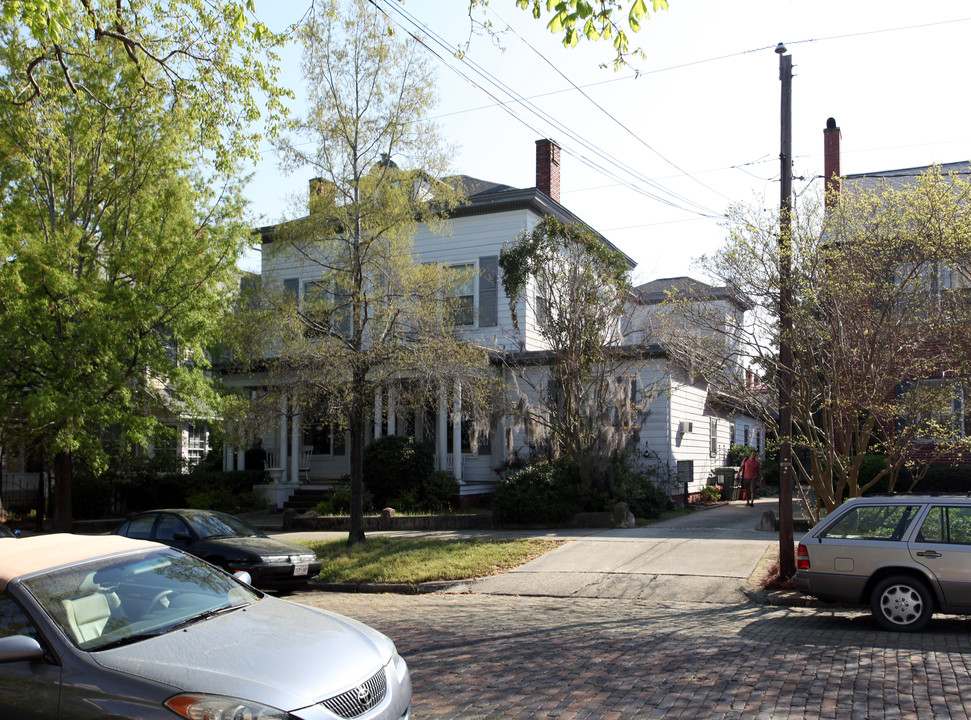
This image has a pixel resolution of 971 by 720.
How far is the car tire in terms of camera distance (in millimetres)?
9047

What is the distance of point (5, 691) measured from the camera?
14.2 ft

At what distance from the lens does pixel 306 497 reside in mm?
24203

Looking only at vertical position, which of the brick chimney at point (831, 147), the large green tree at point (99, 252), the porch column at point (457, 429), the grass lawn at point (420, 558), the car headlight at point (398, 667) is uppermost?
the brick chimney at point (831, 147)

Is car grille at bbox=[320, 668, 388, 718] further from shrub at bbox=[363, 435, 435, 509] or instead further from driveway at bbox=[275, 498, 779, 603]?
shrub at bbox=[363, 435, 435, 509]

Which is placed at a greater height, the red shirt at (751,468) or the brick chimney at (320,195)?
the brick chimney at (320,195)

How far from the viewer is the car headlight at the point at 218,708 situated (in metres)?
3.97

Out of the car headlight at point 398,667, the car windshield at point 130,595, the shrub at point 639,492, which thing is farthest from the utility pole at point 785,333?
the car windshield at point 130,595

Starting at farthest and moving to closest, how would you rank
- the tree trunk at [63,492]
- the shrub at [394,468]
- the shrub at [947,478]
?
the shrub at [394,468] < the shrub at [947,478] < the tree trunk at [63,492]

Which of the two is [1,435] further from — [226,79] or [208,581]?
[208,581]

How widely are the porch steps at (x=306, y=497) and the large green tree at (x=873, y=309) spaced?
1448cm

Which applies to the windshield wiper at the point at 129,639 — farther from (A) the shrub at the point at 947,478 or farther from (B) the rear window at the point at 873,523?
(A) the shrub at the point at 947,478

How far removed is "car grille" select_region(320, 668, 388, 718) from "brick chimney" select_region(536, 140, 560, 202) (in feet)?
74.0

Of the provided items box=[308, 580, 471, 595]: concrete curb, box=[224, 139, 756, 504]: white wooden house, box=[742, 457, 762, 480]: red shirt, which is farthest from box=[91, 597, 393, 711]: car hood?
box=[742, 457, 762, 480]: red shirt

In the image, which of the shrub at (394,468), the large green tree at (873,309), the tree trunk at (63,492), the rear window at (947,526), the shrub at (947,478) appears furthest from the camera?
the shrub at (394,468)
